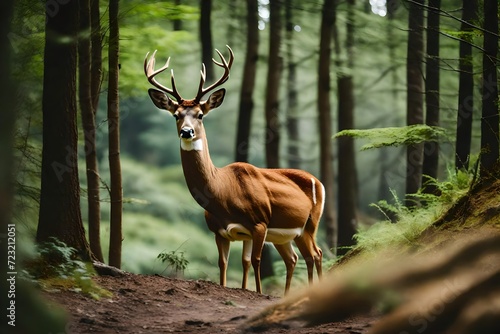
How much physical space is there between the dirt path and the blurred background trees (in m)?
1.06

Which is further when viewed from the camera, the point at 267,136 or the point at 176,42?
the point at 267,136

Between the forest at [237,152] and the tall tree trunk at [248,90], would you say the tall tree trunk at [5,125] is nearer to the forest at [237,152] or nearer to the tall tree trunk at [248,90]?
the forest at [237,152]

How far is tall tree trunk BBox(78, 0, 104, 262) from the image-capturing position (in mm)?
9783

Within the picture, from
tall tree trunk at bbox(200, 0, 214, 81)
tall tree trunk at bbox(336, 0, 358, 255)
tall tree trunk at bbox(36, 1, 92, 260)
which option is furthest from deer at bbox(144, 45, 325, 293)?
tall tree trunk at bbox(336, 0, 358, 255)

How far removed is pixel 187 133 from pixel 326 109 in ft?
21.7

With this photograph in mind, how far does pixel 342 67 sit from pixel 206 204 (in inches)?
272

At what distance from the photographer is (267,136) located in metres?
15.1

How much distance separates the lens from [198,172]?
31.7ft

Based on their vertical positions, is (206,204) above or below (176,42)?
below

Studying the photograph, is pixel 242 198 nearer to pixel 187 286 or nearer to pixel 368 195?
pixel 187 286

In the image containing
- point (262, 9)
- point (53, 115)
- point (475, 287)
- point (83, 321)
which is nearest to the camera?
point (475, 287)

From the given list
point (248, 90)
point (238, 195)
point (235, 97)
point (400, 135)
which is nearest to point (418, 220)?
point (400, 135)

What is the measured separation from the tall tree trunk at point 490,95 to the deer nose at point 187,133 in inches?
137

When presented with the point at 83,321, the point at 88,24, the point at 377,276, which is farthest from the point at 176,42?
A: the point at 377,276
